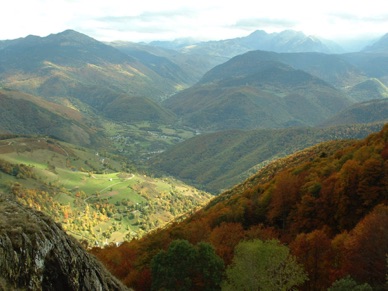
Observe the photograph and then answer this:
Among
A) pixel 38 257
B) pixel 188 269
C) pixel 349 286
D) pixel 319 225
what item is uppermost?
pixel 38 257

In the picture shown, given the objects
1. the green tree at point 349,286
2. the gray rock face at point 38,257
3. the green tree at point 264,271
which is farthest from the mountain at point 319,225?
the gray rock face at point 38,257

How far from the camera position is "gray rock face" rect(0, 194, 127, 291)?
2048 centimetres

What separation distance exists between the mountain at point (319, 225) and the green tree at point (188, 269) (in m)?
6.77

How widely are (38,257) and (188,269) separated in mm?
31473

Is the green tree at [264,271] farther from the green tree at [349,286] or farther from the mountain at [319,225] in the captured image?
the mountain at [319,225]

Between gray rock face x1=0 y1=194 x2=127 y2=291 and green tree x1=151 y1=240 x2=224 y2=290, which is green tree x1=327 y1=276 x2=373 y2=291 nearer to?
green tree x1=151 y1=240 x2=224 y2=290

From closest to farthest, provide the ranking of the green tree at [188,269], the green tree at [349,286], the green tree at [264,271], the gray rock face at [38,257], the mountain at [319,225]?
the gray rock face at [38,257]
the green tree at [349,286]
the green tree at [264,271]
the mountain at [319,225]
the green tree at [188,269]

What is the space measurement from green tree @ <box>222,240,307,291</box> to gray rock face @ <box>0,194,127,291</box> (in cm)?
2087

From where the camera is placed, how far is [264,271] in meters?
43.0

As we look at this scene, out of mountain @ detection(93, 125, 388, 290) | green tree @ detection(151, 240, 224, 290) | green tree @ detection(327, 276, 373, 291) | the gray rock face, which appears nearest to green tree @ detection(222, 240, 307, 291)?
green tree @ detection(151, 240, 224, 290)

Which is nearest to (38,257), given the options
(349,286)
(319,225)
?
(349,286)

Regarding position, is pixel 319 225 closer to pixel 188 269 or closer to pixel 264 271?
pixel 264 271

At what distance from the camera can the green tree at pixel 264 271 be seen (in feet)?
139

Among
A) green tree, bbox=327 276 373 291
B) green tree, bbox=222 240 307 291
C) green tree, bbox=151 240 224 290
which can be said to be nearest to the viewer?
green tree, bbox=327 276 373 291
